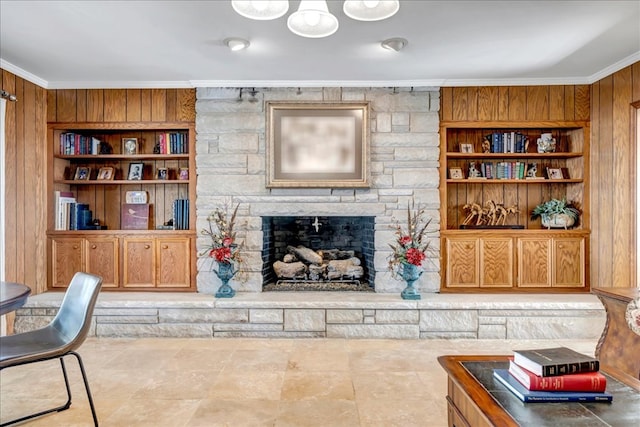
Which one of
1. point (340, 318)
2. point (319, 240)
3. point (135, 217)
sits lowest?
point (340, 318)

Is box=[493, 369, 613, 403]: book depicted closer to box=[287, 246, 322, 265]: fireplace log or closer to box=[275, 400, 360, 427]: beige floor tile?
box=[275, 400, 360, 427]: beige floor tile

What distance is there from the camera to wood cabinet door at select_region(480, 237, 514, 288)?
3.85 meters

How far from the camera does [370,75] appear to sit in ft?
11.9

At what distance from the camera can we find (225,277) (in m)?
3.63

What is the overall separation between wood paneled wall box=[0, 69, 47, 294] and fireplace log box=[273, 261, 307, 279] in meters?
2.26

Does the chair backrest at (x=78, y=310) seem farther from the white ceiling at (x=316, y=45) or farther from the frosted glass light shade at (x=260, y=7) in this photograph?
the white ceiling at (x=316, y=45)

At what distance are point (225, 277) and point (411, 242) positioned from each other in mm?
1718

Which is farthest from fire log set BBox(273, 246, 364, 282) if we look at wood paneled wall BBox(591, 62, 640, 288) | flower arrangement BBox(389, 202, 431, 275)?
wood paneled wall BBox(591, 62, 640, 288)

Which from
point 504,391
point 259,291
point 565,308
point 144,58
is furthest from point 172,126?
point 565,308

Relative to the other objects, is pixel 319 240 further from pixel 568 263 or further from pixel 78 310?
pixel 78 310

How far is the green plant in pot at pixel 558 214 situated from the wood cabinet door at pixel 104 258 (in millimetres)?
4208

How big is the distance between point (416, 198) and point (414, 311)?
1.07 meters

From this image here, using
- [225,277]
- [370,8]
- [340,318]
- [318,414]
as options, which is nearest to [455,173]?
[340,318]

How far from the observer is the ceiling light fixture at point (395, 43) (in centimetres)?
286
